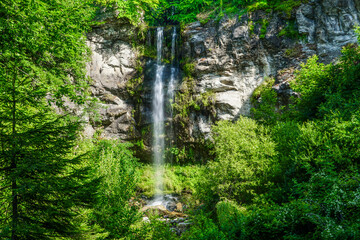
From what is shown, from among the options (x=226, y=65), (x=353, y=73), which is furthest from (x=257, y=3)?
(x=353, y=73)

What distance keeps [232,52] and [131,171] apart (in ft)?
39.2

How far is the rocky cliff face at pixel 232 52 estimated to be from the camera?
14.4 m

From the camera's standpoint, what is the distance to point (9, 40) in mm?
5094

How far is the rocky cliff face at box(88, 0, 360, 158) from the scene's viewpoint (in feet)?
47.2

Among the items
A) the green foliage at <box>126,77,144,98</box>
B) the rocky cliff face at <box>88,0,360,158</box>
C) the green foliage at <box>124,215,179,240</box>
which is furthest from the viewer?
the green foliage at <box>126,77,144,98</box>

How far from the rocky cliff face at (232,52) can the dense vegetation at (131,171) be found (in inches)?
58.0

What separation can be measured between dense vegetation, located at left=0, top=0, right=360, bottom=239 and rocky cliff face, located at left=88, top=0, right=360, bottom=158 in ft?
4.83

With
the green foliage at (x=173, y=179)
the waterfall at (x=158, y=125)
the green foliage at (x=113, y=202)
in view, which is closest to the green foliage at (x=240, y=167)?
the green foliage at (x=113, y=202)

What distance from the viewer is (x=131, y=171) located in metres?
9.03

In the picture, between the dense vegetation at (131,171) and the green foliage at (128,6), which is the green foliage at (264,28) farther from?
the green foliage at (128,6)

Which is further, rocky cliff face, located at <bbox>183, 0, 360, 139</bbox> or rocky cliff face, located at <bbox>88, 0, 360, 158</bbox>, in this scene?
rocky cliff face, located at <bbox>88, 0, 360, 158</bbox>

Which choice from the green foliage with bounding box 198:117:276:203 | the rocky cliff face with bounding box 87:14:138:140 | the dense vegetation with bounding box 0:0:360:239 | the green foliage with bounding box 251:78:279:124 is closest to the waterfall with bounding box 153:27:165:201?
the rocky cliff face with bounding box 87:14:138:140

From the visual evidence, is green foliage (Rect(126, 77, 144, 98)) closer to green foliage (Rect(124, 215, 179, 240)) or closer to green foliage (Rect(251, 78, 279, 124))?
green foliage (Rect(251, 78, 279, 124))

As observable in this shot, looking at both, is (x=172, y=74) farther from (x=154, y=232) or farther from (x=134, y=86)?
(x=154, y=232)
